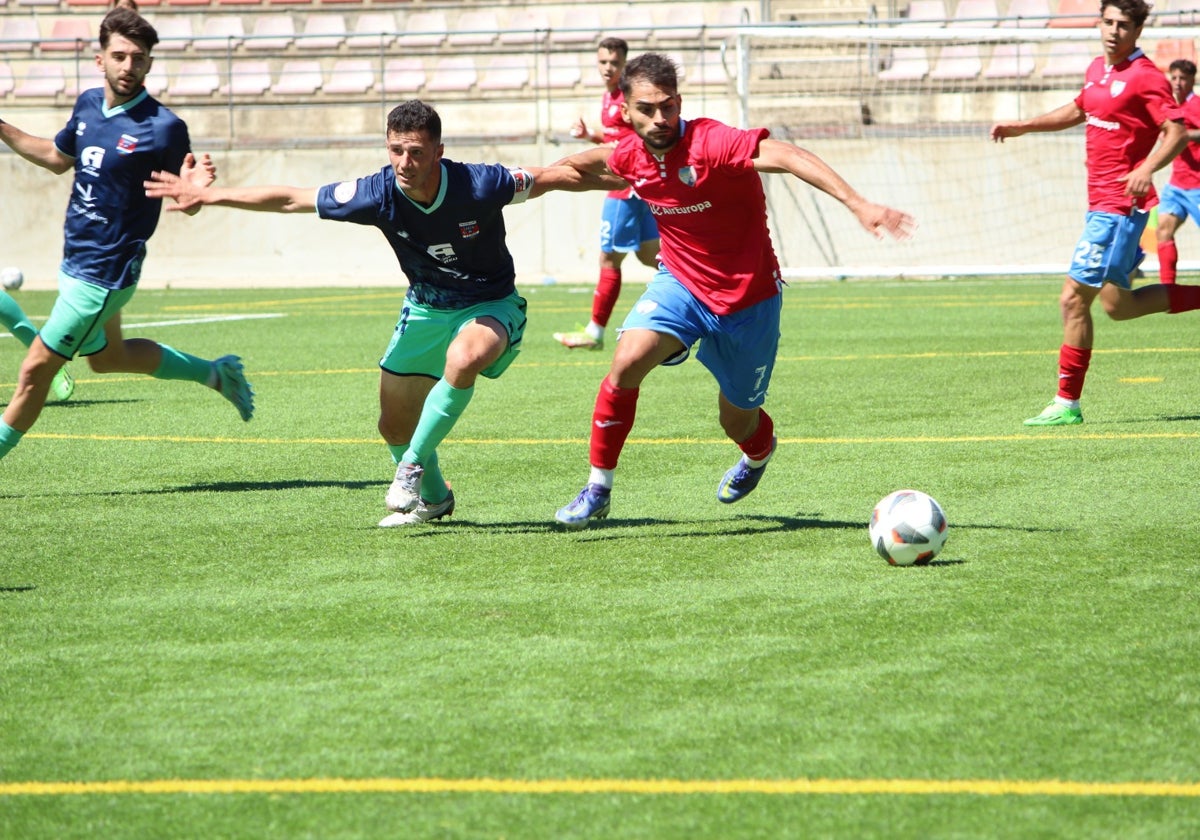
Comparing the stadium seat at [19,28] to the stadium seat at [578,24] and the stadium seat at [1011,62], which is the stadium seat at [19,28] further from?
the stadium seat at [1011,62]

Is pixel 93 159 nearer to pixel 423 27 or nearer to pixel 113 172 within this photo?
pixel 113 172

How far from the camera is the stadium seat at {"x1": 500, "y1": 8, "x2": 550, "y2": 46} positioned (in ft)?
84.6

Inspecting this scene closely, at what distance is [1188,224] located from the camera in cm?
2123

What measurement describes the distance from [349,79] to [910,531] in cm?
2205

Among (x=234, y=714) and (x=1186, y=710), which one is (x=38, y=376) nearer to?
(x=234, y=714)

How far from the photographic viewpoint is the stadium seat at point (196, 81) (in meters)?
26.0

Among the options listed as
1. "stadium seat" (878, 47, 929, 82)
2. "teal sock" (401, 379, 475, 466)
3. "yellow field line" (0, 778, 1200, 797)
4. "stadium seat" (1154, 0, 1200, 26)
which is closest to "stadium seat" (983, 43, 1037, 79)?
"stadium seat" (878, 47, 929, 82)

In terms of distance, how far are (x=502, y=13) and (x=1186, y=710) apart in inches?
979

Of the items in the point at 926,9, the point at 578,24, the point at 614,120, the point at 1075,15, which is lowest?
the point at 578,24

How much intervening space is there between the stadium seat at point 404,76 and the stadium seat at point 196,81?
2.80 metres

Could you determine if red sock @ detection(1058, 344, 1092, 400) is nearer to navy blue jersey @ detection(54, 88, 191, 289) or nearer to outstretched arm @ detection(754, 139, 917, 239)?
outstretched arm @ detection(754, 139, 917, 239)

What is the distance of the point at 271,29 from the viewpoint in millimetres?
28016

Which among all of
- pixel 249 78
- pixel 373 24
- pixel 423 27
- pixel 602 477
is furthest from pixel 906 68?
pixel 602 477

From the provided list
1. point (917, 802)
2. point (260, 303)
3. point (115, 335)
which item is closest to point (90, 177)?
point (115, 335)
